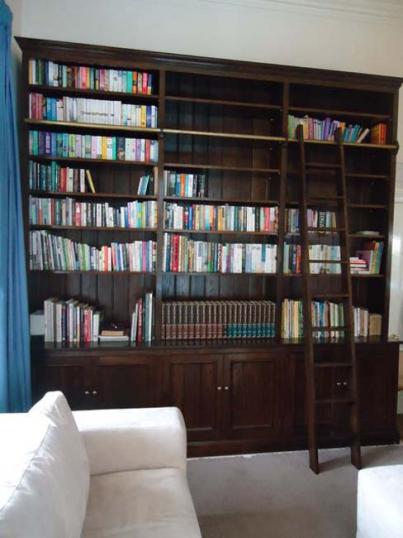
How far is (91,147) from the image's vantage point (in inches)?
103

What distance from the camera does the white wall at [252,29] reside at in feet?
9.14

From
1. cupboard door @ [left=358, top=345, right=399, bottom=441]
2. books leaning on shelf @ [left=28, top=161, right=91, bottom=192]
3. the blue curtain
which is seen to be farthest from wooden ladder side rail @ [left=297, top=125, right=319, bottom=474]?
the blue curtain

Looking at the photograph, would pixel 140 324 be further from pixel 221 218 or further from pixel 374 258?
pixel 374 258

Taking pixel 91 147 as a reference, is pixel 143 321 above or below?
below

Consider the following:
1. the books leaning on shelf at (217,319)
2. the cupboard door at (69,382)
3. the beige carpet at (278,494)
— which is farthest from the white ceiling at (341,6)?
the beige carpet at (278,494)

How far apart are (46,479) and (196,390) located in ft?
5.22

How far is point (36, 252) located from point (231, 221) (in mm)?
1349

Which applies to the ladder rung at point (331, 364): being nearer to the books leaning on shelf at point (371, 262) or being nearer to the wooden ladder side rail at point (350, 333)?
the wooden ladder side rail at point (350, 333)

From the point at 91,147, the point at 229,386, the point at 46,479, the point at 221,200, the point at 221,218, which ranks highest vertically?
the point at 91,147

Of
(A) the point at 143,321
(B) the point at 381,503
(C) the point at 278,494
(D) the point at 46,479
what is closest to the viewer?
(D) the point at 46,479

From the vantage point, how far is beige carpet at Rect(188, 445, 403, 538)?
1.96m

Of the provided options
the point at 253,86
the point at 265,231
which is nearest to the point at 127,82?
the point at 253,86

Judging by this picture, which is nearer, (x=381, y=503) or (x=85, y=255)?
(x=381, y=503)

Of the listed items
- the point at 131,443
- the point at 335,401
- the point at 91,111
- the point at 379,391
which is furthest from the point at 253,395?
the point at 91,111
